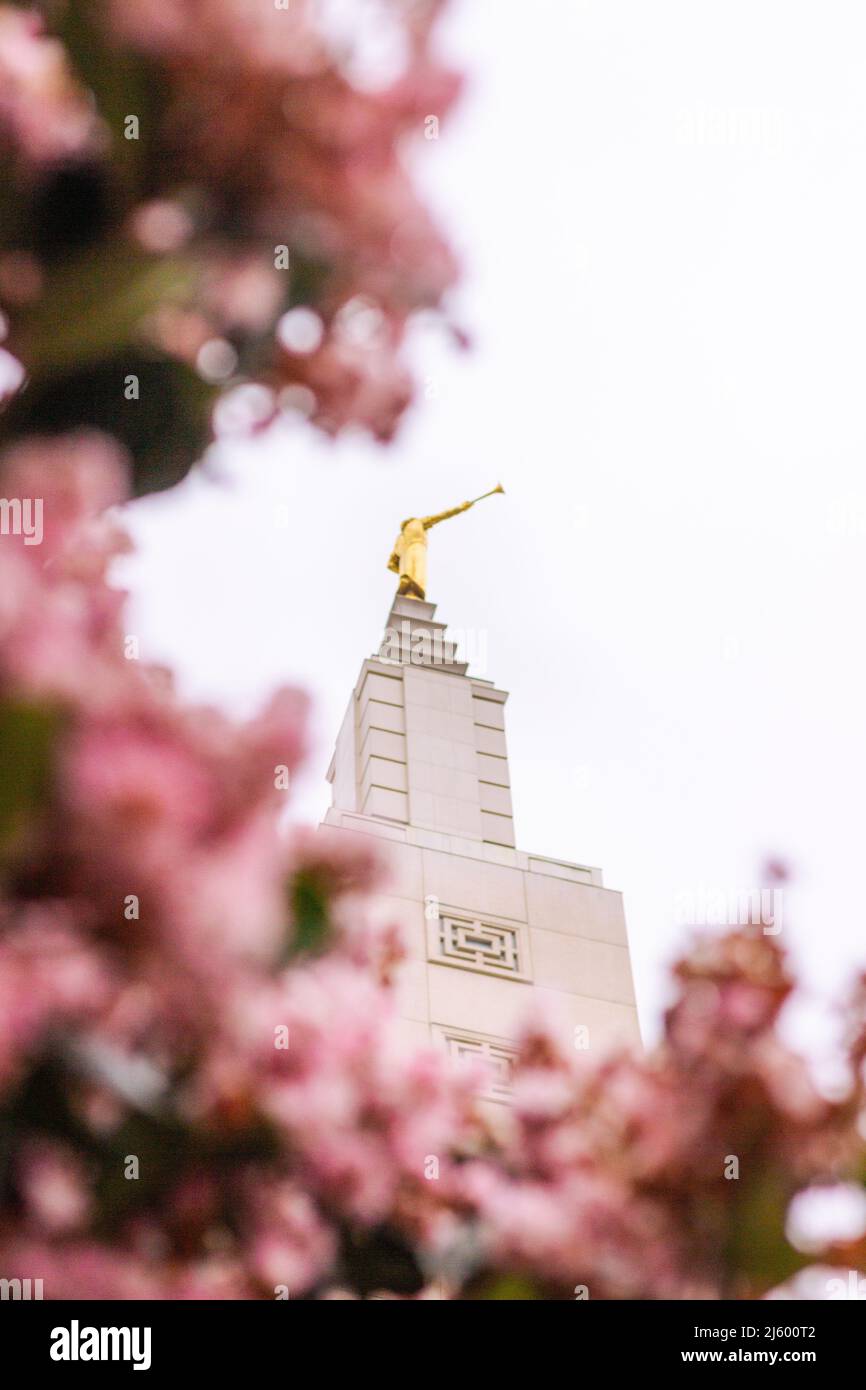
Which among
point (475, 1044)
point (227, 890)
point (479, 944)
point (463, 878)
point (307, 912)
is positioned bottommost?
point (227, 890)

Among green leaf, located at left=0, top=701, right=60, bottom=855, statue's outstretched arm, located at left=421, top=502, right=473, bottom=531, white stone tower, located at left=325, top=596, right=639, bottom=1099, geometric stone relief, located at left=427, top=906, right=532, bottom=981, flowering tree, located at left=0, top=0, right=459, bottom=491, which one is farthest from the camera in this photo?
statue's outstretched arm, located at left=421, top=502, right=473, bottom=531

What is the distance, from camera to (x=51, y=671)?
92cm

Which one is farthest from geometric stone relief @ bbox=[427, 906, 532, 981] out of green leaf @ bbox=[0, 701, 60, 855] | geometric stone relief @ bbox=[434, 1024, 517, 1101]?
green leaf @ bbox=[0, 701, 60, 855]

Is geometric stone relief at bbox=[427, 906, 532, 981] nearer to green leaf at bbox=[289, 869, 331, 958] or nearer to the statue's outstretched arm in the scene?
the statue's outstretched arm

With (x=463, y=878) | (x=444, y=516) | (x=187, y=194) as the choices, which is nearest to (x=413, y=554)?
(x=444, y=516)

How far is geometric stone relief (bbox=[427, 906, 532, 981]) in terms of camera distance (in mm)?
7914

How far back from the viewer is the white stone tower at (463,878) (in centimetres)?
775

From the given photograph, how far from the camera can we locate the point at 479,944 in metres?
8.10

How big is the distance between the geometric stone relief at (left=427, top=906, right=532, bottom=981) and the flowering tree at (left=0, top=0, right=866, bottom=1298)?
6418mm

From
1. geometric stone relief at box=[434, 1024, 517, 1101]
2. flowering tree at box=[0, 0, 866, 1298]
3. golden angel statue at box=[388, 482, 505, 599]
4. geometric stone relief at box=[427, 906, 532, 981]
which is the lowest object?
flowering tree at box=[0, 0, 866, 1298]

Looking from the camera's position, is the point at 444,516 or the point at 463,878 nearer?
the point at 463,878

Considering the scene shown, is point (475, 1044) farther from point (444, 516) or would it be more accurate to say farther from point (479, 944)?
point (444, 516)

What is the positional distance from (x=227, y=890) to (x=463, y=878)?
7.53 m
